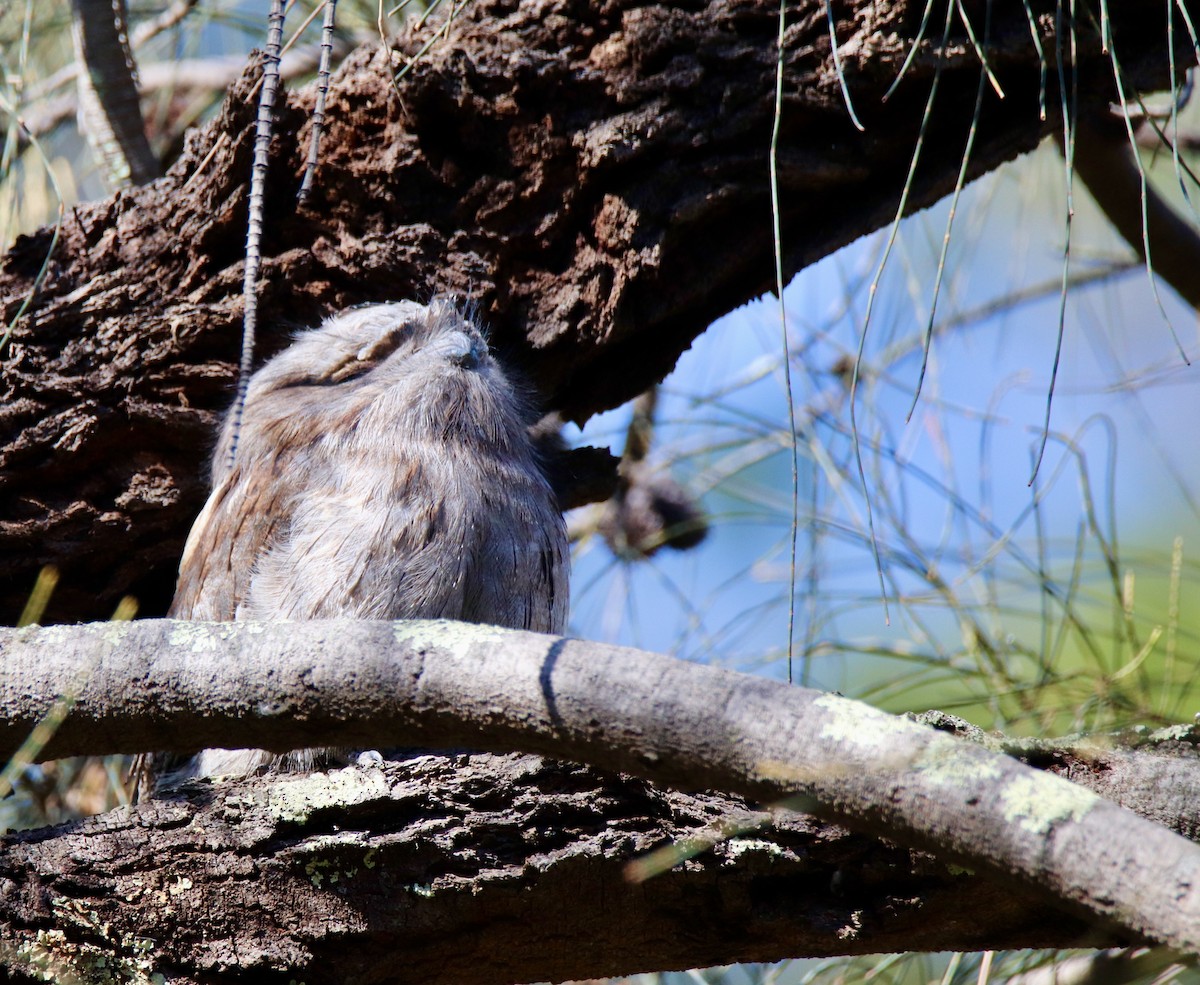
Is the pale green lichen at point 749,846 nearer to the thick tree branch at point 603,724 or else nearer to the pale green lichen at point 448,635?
the thick tree branch at point 603,724

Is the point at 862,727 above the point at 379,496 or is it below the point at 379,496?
below

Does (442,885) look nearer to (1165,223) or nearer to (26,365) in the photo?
(26,365)

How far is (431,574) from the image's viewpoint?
2.77 metres

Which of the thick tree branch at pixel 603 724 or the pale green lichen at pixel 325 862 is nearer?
the thick tree branch at pixel 603 724

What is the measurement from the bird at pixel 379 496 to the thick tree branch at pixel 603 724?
974mm

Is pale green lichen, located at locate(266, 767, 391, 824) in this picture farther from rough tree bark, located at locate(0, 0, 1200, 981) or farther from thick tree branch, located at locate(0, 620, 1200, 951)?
rough tree bark, located at locate(0, 0, 1200, 981)

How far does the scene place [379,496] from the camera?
2.84m

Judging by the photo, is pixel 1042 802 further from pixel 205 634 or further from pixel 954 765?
pixel 205 634

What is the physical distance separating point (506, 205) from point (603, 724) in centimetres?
197

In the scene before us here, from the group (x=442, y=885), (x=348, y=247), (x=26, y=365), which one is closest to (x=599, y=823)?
(x=442, y=885)

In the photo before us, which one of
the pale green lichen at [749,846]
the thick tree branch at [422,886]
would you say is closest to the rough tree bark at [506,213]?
the thick tree branch at [422,886]

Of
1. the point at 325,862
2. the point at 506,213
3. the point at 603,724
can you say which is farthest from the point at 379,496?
the point at 603,724

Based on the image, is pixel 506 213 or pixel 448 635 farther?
pixel 506 213

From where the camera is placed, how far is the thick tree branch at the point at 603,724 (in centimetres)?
133
